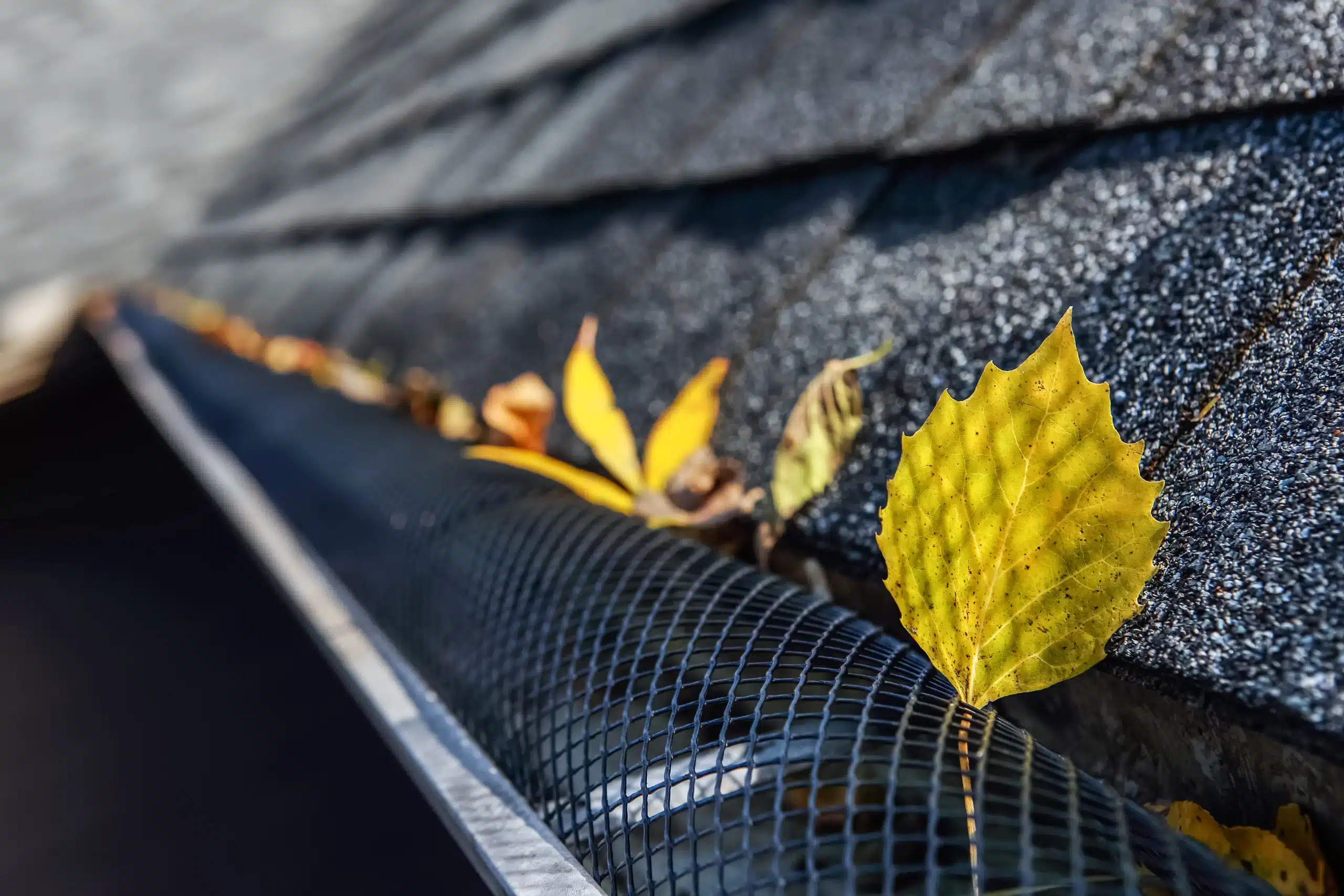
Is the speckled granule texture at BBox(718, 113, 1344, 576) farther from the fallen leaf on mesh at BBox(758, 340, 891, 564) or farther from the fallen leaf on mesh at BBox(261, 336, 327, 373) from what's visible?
the fallen leaf on mesh at BBox(261, 336, 327, 373)

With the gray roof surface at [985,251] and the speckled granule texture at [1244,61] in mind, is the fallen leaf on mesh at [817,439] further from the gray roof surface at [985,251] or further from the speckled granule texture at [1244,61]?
the speckled granule texture at [1244,61]

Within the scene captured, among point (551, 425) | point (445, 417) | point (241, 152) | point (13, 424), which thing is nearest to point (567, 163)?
point (445, 417)

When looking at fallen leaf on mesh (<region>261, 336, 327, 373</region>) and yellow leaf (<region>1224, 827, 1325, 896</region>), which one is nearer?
yellow leaf (<region>1224, 827, 1325, 896</region>)

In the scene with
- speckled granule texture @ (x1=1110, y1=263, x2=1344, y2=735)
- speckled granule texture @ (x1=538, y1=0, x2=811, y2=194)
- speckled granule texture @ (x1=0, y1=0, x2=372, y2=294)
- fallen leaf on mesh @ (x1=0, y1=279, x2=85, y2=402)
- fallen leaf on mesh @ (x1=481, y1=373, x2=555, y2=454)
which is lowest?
fallen leaf on mesh @ (x1=0, y1=279, x2=85, y2=402)

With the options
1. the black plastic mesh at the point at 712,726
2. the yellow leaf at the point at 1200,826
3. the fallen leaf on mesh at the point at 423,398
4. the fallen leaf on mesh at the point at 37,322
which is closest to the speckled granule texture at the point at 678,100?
the fallen leaf on mesh at the point at 423,398

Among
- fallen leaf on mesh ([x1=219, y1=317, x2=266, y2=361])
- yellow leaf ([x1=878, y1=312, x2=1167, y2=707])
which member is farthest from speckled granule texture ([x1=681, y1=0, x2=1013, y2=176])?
fallen leaf on mesh ([x1=219, y1=317, x2=266, y2=361])
